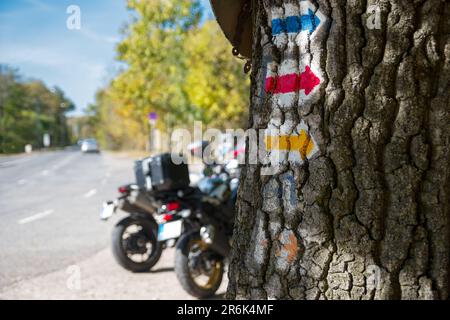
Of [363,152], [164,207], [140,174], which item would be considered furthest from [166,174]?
[363,152]

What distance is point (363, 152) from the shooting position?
174cm

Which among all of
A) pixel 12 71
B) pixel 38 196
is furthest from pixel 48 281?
pixel 38 196

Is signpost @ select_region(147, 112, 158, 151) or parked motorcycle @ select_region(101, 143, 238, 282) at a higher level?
signpost @ select_region(147, 112, 158, 151)

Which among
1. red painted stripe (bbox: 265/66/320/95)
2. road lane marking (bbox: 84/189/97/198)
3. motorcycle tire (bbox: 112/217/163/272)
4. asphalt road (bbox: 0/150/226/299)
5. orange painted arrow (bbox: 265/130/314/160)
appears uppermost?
red painted stripe (bbox: 265/66/320/95)

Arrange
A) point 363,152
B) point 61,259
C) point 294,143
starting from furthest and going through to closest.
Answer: point 61,259
point 294,143
point 363,152

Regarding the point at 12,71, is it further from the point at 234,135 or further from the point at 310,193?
the point at 310,193

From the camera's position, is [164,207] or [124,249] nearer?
[164,207]

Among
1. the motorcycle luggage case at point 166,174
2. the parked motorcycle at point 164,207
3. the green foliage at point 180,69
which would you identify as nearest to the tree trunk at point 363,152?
the parked motorcycle at point 164,207

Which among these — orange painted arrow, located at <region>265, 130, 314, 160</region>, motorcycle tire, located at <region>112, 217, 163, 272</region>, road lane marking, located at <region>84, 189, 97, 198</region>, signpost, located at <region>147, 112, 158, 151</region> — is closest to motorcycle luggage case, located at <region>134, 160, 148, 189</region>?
motorcycle tire, located at <region>112, 217, 163, 272</region>

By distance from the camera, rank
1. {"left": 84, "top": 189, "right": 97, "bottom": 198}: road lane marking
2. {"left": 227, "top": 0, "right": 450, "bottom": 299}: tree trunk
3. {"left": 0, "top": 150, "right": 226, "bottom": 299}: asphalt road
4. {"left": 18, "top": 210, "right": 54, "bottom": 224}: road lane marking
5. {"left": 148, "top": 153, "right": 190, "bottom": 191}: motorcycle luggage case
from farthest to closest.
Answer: {"left": 84, "top": 189, "right": 97, "bottom": 198}: road lane marking, {"left": 18, "top": 210, "right": 54, "bottom": 224}: road lane marking, {"left": 148, "top": 153, "right": 190, "bottom": 191}: motorcycle luggage case, {"left": 0, "top": 150, "right": 226, "bottom": 299}: asphalt road, {"left": 227, "top": 0, "right": 450, "bottom": 299}: tree trunk

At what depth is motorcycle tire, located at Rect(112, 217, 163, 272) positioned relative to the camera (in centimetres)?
566

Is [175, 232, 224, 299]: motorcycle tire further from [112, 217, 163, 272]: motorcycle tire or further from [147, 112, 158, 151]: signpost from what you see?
[147, 112, 158, 151]: signpost

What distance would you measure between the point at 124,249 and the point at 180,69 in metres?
21.4

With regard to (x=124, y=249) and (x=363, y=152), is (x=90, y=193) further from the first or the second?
(x=363, y=152)
